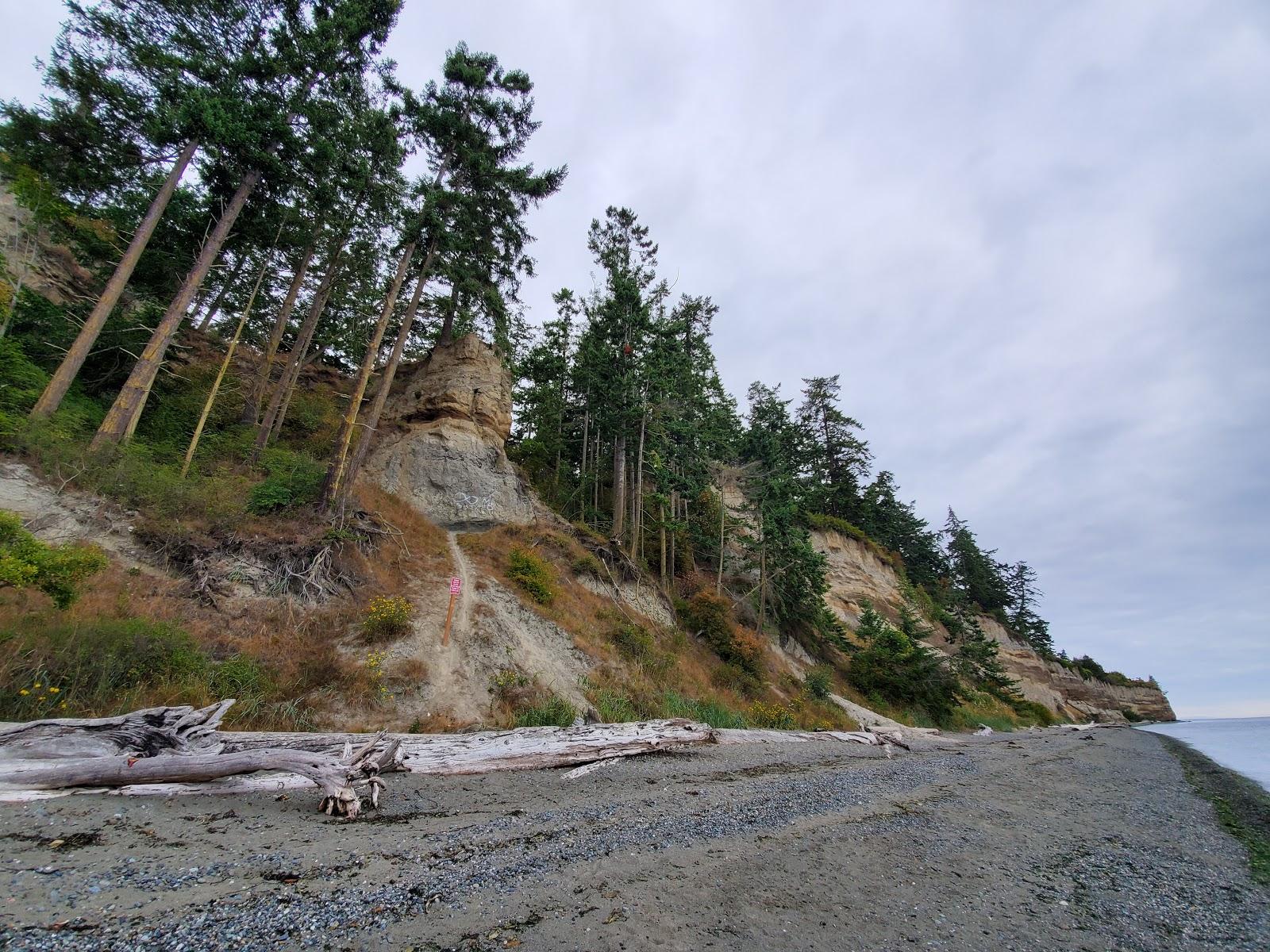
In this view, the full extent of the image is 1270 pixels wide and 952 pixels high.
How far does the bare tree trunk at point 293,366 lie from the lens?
53.4 feet

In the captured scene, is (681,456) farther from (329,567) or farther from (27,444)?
(27,444)

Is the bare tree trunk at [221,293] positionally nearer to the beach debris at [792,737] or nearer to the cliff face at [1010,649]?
the beach debris at [792,737]

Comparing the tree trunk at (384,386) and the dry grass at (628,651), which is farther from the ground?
the tree trunk at (384,386)

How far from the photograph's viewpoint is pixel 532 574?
16297 mm

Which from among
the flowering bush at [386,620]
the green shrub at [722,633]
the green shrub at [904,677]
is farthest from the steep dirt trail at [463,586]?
the green shrub at [904,677]

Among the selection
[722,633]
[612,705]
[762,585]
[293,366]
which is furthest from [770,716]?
[293,366]

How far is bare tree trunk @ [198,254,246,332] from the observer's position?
19047 millimetres

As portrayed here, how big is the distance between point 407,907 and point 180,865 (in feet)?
6.12

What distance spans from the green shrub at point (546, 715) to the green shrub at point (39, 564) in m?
7.55

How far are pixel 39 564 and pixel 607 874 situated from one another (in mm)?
8124

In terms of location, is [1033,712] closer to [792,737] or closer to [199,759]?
[792,737]

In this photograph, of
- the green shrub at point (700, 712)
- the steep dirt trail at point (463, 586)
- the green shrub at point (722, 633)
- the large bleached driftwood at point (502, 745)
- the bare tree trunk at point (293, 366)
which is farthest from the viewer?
the green shrub at point (722, 633)

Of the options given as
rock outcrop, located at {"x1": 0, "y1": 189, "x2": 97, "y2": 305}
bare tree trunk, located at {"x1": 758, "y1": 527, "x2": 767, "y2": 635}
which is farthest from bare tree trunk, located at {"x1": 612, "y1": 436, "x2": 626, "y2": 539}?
rock outcrop, located at {"x1": 0, "y1": 189, "x2": 97, "y2": 305}

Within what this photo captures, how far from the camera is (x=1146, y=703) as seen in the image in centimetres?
6288
